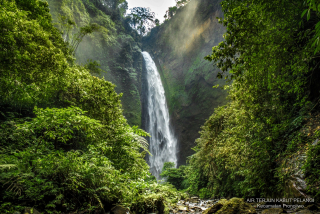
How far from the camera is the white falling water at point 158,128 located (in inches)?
945

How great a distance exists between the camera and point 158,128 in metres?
26.3

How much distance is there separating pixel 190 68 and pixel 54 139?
26321 mm

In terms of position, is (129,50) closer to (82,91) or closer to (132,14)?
(132,14)

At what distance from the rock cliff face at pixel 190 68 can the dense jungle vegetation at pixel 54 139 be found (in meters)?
18.3

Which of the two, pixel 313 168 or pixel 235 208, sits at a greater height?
pixel 313 168

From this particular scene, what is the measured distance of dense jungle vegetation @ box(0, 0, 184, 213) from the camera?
2809 millimetres

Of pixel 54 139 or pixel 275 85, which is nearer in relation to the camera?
pixel 54 139

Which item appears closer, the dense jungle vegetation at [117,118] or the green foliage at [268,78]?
the dense jungle vegetation at [117,118]

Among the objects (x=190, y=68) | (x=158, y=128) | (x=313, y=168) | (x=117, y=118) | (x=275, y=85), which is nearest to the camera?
(x=313, y=168)

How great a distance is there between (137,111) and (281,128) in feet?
76.2

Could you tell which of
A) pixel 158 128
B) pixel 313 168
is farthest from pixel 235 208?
pixel 158 128

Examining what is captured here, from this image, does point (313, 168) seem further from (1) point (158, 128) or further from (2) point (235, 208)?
(1) point (158, 128)

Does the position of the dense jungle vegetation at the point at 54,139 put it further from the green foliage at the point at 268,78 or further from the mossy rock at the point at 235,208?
the green foliage at the point at 268,78

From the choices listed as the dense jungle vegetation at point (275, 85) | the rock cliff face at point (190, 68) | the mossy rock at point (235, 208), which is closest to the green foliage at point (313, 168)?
the dense jungle vegetation at point (275, 85)
